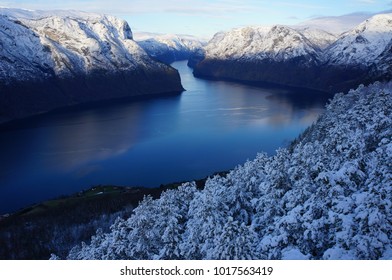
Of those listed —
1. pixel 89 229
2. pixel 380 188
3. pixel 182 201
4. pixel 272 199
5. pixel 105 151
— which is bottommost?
pixel 105 151

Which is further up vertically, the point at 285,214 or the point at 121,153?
the point at 285,214

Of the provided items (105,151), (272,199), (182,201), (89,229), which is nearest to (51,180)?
(105,151)

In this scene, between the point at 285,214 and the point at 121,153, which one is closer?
the point at 285,214

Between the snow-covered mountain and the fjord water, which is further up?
the snow-covered mountain

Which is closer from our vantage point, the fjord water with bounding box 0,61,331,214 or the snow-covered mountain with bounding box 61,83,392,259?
the snow-covered mountain with bounding box 61,83,392,259

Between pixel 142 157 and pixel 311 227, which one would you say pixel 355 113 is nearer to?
pixel 311 227

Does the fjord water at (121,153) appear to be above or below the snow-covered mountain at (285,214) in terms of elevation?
below

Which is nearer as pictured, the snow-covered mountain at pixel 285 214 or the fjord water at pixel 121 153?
the snow-covered mountain at pixel 285 214

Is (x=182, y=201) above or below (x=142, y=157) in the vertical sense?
above
